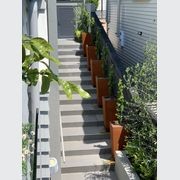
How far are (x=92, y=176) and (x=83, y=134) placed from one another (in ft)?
3.82

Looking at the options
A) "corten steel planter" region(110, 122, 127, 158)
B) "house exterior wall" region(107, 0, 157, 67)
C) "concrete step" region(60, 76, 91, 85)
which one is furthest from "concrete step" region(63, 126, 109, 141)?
"house exterior wall" region(107, 0, 157, 67)

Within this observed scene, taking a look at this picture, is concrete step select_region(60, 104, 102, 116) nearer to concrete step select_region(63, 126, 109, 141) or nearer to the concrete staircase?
the concrete staircase

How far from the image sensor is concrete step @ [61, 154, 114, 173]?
6.38m

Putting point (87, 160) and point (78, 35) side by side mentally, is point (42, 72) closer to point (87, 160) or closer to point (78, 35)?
point (87, 160)

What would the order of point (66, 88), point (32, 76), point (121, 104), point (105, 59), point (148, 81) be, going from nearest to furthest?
1. point (66, 88)
2. point (32, 76)
3. point (148, 81)
4. point (121, 104)
5. point (105, 59)

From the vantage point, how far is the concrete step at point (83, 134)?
7.17m

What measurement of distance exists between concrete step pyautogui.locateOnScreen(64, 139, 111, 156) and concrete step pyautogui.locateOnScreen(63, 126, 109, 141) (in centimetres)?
10

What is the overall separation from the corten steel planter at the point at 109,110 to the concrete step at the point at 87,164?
94 centimetres

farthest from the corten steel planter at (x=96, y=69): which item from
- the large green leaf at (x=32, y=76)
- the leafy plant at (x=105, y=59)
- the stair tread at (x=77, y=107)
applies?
the large green leaf at (x=32, y=76)

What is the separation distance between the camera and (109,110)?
24.2 feet

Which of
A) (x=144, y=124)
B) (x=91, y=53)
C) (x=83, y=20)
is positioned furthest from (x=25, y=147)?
(x=83, y=20)
